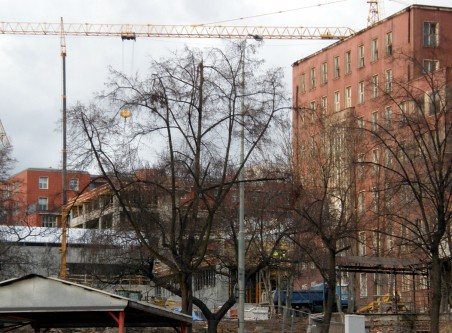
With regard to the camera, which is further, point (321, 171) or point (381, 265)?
point (321, 171)

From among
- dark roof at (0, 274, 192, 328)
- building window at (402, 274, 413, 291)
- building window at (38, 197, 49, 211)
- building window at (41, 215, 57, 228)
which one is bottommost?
building window at (402, 274, 413, 291)

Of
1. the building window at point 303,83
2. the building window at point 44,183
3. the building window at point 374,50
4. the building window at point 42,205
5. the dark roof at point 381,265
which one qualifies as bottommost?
the dark roof at point 381,265

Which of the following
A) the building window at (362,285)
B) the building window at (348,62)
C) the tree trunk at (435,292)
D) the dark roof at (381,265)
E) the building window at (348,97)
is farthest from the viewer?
the building window at (348,62)

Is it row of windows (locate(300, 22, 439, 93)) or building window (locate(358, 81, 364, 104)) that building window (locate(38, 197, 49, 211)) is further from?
building window (locate(358, 81, 364, 104))

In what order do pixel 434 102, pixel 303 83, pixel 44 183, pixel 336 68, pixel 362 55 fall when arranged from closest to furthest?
1. pixel 434 102
2. pixel 362 55
3. pixel 336 68
4. pixel 303 83
5. pixel 44 183

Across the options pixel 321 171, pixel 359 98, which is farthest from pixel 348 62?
pixel 321 171

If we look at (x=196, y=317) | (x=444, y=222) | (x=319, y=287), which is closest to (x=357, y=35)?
(x=319, y=287)

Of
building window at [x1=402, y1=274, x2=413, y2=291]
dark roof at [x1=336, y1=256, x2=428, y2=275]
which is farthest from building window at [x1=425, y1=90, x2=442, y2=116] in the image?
building window at [x1=402, y1=274, x2=413, y2=291]

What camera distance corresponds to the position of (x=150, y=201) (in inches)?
→ 1496

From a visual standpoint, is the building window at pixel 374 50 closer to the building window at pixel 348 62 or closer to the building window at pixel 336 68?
the building window at pixel 348 62

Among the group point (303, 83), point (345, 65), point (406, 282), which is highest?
point (345, 65)

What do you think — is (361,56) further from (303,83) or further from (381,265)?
(381,265)

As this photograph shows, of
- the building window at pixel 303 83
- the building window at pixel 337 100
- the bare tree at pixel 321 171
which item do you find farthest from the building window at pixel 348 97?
the bare tree at pixel 321 171

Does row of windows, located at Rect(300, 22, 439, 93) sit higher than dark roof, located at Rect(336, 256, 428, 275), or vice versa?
row of windows, located at Rect(300, 22, 439, 93)
